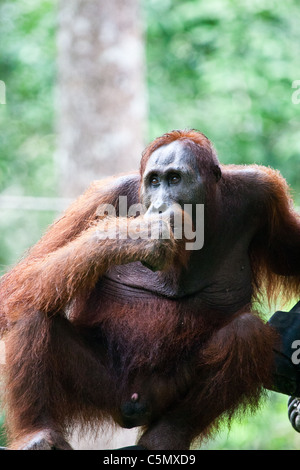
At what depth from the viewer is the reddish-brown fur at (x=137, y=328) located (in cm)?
298

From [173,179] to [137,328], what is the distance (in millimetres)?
652

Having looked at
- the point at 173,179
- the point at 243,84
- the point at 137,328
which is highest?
the point at 243,84

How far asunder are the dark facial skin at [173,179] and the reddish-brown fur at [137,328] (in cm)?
6

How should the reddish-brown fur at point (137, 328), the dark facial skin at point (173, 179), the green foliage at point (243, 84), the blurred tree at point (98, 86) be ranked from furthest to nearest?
the green foliage at point (243, 84)
the blurred tree at point (98, 86)
the dark facial skin at point (173, 179)
the reddish-brown fur at point (137, 328)

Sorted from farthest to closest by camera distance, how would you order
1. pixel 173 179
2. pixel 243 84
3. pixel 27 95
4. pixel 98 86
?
pixel 27 95 < pixel 243 84 < pixel 98 86 < pixel 173 179

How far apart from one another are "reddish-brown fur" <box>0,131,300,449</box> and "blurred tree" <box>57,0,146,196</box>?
3.17 m

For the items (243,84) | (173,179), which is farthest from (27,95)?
(173,179)

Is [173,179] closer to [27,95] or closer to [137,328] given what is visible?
[137,328]

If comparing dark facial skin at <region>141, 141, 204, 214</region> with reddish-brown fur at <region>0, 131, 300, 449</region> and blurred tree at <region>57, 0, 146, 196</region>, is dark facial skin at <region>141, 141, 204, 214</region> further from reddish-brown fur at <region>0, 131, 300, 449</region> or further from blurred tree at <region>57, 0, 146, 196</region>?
blurred tree at <region>57, 0, 146, 196</region>

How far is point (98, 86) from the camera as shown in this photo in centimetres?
677

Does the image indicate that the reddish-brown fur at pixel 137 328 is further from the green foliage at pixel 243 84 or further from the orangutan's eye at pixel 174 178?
the green foliage at pixel 243 84

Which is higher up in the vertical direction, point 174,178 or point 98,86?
point 98,86

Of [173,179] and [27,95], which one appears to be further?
[27,95]

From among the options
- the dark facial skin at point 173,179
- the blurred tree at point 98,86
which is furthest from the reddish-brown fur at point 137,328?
the blurred tree at point 98,86
